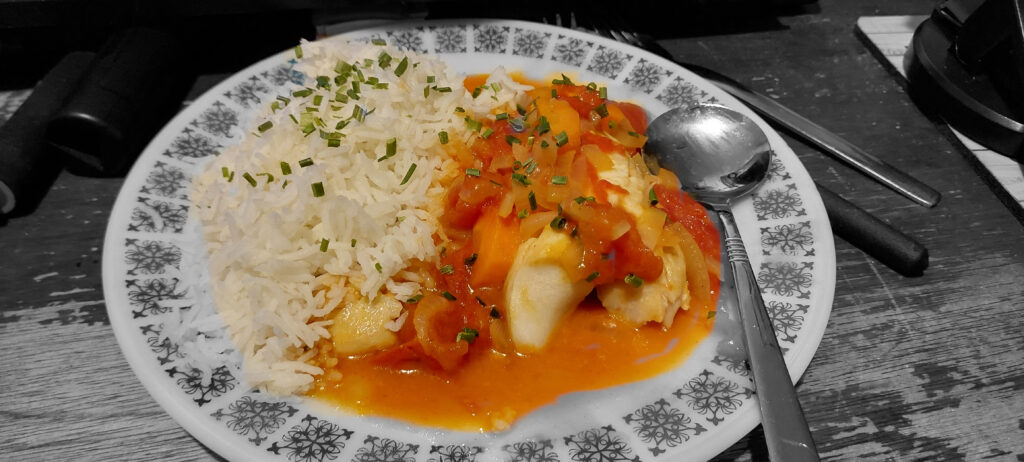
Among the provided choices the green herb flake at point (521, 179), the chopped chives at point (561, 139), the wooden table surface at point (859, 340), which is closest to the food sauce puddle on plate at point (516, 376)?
the wooden table surface at point (859, 340)

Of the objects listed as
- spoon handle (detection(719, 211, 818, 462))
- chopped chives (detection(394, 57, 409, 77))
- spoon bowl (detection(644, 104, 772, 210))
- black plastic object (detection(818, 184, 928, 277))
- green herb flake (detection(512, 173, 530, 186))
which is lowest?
black plastic object (detection(818, 184, 928, 277))

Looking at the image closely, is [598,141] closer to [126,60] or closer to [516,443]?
[516,443]

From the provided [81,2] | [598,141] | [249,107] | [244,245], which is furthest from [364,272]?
[81,2]

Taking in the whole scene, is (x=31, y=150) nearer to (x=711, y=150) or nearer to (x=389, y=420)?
(x=389, y=420)

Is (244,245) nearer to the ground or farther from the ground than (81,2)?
nearer to the ground

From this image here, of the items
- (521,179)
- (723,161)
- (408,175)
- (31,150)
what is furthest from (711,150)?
(31,150)

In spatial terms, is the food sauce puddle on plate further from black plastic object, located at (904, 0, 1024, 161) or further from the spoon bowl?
black plastic object, located at (904, 0, 1024, 161)

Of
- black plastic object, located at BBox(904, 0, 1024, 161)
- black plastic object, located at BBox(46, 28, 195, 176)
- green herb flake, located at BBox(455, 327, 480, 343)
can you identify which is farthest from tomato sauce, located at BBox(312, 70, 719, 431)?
black plastic object, located at BBox(904, 0, 1024, 161)
